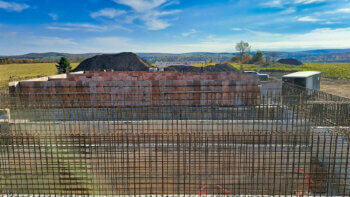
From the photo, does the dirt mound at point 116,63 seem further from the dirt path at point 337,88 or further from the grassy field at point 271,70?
the dirt path at point 337,88

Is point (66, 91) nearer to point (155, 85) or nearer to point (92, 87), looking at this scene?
point (92, 87)

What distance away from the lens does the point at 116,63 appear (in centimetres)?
3569

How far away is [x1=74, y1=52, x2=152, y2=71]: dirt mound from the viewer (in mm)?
34656

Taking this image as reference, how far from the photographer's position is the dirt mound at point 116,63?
114 ft

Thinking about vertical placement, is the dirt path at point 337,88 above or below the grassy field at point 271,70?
below

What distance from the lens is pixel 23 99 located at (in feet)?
31.3

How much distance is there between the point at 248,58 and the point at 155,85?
59054 mm

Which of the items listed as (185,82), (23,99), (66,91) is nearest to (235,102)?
(185,82)

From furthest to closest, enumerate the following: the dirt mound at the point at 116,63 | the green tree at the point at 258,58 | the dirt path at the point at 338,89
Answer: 1. the green tree at the point at 258,58
2. the dirt mound at the point at 116,63
3. the dirt path at the point at 338,89

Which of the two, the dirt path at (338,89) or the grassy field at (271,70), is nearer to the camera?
the dirt path at (338,89)

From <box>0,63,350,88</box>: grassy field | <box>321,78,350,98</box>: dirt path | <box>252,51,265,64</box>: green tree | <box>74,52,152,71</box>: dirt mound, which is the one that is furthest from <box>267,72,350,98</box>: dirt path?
<box>252,51,265,64</box>: green tree

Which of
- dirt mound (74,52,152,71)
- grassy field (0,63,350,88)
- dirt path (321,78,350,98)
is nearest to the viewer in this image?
dirt path (321,78,350,98)

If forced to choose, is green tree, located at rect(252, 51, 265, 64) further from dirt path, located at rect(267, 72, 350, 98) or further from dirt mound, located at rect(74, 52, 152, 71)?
dirt path, located at rect(267, 72, 350, 98)

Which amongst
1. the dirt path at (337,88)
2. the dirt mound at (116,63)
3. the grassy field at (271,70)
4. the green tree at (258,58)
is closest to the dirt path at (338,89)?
the dirt path at (337,88)
